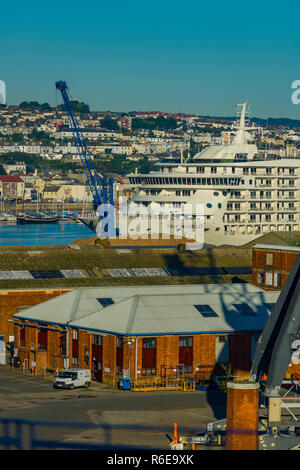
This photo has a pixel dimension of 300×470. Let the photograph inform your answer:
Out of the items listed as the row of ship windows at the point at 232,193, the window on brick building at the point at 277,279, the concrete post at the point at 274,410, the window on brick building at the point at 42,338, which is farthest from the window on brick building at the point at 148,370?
the row of ship windows at the point at 232,193

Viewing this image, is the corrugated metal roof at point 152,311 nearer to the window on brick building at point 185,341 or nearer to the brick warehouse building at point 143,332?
the brick warehouse building at point 143,332

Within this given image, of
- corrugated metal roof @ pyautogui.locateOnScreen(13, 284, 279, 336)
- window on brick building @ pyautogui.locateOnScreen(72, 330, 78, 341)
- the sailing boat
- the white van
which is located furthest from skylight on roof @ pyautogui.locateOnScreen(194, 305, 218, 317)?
the sailing boat

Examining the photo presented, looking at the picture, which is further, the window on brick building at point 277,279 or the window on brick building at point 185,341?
the window on brick building at point 277,279

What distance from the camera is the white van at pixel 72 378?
31.0 meters

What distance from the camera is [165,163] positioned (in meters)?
86.3

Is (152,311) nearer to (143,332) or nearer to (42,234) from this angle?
(143,332)

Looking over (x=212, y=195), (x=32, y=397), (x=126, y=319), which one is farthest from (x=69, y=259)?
(x=212, y=195)

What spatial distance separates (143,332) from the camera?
32.2 m

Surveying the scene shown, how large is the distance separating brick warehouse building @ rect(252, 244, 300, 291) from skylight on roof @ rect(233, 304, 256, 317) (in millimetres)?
5988

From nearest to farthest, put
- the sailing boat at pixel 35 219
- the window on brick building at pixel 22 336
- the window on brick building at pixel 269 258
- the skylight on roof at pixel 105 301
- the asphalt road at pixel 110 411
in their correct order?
the asphalt road at pixel 110 411
the skylight on roof at pixel 105 301
the window on brick building at pixel 22 336
the window on brick building at pixel 269 258
the sailing boat at pixel 35 219

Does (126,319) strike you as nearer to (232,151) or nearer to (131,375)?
(131,375)

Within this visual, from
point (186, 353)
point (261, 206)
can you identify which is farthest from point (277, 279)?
point (261, 206)

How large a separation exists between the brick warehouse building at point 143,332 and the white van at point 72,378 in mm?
984

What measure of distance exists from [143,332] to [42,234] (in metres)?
128
